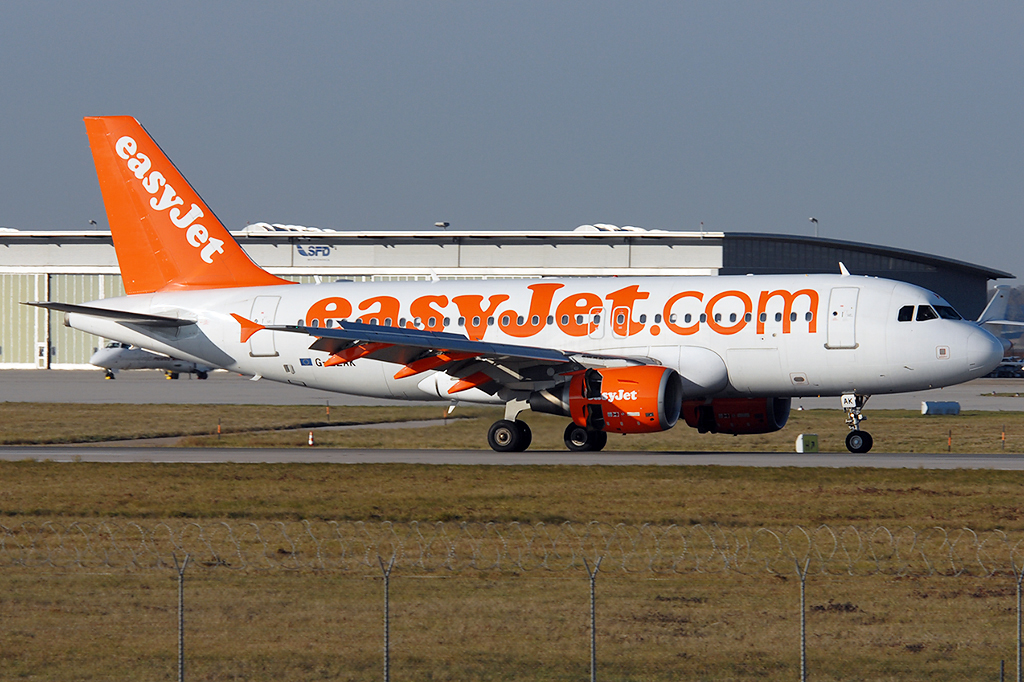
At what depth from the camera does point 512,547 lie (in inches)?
808

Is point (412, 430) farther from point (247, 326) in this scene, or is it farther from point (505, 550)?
point (505, 550)

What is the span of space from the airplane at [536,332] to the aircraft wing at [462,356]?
7 centimetres

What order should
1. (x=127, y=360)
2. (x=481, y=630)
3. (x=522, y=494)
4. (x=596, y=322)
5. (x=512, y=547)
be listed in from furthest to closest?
(x=127, y=360) < (x=596, y=322) < (x=522, y=494) < (x=512, y=547) < (x=481, y=630)

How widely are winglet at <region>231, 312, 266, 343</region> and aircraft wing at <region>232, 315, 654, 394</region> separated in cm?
477

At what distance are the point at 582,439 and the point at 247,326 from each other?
38.3 ft

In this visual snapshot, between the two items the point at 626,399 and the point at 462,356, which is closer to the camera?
the point at 626,399

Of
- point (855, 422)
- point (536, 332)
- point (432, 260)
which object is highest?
point (432, 260)

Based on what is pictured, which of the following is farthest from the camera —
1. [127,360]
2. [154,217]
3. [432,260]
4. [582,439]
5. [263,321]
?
[127,360]

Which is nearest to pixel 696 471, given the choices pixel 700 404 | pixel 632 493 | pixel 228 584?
pixel 632 493

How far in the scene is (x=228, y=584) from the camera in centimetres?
1600

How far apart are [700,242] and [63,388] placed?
4605 centimetres

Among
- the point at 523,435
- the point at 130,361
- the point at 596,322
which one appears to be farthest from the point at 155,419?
the point at 130,361

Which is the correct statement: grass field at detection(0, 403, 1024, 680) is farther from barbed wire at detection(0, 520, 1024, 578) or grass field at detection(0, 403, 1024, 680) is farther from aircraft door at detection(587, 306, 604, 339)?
aircraft door at detection(587, 306, 604, 339)

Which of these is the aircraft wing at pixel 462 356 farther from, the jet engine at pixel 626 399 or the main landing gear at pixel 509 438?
the main landing gear at pixel 509 438
